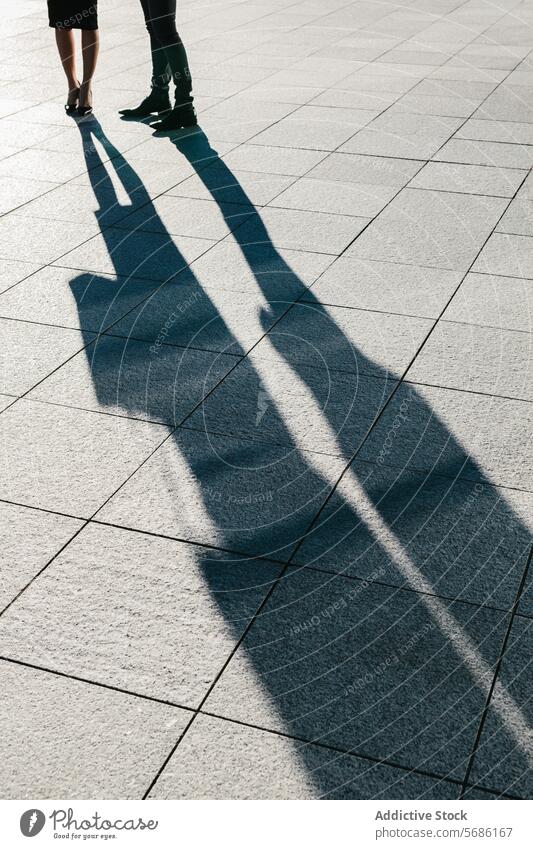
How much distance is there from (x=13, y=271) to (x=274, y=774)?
15.0 feet

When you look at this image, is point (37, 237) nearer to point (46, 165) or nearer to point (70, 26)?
point (46, 165)

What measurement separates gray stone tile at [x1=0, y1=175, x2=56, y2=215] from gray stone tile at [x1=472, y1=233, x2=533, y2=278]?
3741 millimetres

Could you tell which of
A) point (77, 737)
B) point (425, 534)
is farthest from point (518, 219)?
point (77, 737)

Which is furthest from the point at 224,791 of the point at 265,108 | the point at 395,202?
the point at 265,108

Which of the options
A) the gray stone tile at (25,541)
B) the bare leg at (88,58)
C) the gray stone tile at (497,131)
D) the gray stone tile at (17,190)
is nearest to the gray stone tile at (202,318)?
the gray stone tile at (25,541)

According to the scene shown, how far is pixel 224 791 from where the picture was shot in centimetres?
300

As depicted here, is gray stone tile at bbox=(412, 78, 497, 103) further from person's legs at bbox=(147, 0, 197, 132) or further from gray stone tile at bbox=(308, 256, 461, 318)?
gray stone tile at bbox=(308, 256, 461, 318)

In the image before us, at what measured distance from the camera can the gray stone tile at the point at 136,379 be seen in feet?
16.6

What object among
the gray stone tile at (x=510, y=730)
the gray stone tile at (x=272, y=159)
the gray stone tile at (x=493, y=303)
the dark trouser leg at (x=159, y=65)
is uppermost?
the dark trouser leg at (x=159, y=65)

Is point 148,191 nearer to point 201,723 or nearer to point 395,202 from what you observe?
Result: point 395,202

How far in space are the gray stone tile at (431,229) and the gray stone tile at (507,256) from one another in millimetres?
79

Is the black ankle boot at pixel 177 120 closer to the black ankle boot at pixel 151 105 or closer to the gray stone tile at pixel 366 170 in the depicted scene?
the black ankle boot at pixel 151 105

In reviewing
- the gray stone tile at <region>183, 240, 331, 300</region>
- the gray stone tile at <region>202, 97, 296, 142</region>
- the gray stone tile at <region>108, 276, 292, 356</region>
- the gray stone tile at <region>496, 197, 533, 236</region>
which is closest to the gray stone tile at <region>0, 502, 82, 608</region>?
the gray stone tile at <region>108, 276, 292, 356</region>

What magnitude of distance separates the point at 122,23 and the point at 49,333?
10722 millimetres
